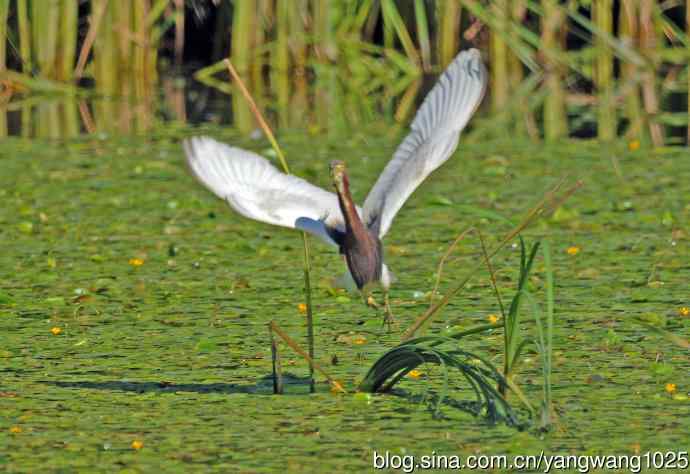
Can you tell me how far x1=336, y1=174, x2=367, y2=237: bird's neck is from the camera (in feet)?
14.9

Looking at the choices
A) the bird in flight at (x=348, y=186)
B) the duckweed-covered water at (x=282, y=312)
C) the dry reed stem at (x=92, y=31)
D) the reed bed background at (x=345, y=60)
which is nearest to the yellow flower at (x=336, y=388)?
the duckweed-covered water at (x=282, y=312)

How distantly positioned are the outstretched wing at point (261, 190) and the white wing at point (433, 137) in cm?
15

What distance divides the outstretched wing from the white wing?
146mm

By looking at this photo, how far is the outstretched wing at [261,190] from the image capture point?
178 inches

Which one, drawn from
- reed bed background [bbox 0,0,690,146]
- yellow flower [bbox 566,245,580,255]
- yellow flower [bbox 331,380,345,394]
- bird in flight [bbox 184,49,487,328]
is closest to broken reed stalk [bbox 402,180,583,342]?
yellow flower [bbox 331,380,345,394]

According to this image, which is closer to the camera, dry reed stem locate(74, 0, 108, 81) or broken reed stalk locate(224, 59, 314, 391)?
broken reed stalk locate(224, 59, 314, 391)

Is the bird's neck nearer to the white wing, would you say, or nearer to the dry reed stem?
the white wing

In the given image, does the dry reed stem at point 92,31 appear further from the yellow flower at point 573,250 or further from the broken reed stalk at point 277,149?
the broken reed stalk at point 277,149

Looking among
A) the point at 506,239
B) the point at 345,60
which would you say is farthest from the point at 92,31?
the point at 506,239

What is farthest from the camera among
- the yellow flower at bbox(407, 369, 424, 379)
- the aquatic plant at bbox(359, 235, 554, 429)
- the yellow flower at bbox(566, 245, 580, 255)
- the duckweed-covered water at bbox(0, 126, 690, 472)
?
the yellow flower at bbox(566, 245, 580, 255)

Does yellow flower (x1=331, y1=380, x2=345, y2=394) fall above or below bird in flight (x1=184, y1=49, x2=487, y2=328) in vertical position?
below

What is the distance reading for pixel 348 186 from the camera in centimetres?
464

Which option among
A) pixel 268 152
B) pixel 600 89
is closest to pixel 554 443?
pixel 268 152

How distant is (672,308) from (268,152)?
413 cm
